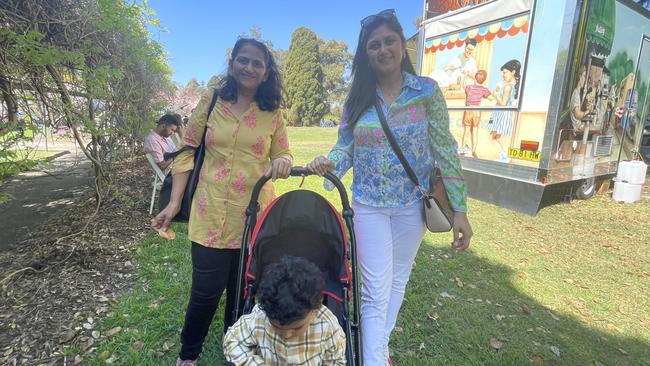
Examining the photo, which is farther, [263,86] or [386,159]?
[263,86]

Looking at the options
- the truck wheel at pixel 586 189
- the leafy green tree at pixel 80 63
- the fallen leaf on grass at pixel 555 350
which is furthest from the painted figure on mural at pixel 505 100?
the leafy green tree at pixel 80 63

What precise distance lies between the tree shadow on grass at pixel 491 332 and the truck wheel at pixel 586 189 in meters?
3.94

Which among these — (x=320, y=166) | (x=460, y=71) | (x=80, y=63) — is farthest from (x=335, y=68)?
(x=320, y=166)

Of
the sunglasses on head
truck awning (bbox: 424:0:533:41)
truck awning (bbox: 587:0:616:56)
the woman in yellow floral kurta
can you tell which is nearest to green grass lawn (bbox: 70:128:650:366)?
the woman in yellow floral kurta

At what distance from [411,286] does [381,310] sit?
5.67ft

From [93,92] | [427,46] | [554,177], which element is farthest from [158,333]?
[427,46]

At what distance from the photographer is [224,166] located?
1.96 metres

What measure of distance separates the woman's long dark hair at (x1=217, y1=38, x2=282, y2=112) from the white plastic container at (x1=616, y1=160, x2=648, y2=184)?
23.9 ft

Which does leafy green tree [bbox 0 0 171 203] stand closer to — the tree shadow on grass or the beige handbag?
the beige handbag

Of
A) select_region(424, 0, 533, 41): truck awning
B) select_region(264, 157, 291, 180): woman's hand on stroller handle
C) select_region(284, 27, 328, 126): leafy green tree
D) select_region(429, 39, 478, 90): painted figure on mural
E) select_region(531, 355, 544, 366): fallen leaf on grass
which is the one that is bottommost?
select_region(531, 355, 544, 366): fallen leaf on grass

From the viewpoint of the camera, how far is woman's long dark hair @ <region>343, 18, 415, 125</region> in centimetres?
188

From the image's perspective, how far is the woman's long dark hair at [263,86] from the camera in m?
1.97

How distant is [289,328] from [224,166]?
93 cm

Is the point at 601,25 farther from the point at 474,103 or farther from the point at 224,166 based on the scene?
the point at 224,166
